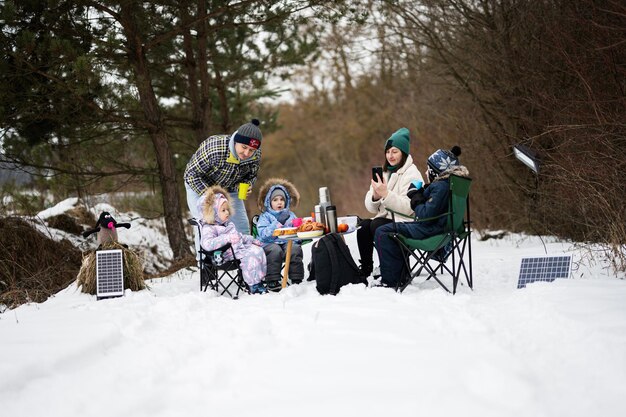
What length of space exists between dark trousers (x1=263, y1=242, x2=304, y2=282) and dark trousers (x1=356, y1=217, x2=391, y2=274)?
0.61 metres

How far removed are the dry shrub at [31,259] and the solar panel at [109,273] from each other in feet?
5.23

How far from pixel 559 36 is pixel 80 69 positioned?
5318 millimetres

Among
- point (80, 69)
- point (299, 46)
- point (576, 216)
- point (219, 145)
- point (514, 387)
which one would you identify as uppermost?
point (299, 46)

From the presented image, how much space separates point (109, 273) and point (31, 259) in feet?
9.79

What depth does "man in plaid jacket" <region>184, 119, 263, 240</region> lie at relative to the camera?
20.4ft

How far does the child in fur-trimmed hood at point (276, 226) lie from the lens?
241 inches

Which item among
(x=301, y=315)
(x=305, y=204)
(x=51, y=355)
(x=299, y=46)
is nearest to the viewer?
(x=51, y=355)

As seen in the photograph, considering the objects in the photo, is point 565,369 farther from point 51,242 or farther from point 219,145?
point 51,242

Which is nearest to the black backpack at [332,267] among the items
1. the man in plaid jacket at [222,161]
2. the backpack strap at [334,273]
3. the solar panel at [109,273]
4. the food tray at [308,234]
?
the backpack strap at [334,273]

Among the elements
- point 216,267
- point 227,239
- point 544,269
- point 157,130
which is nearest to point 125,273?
point 216,267

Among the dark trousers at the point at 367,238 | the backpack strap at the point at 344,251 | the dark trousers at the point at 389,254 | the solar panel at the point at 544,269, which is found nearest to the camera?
the solar panel at the point at 544,269

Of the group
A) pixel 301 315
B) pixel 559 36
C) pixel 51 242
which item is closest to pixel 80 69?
pixel 51 242

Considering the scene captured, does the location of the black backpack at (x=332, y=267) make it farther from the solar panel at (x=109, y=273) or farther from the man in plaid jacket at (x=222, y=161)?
the solar panel at (x=109, y=273)

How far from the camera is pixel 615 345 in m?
3.32
